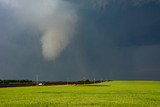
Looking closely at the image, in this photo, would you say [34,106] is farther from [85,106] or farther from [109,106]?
[109,106]

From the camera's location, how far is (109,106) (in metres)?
29.5

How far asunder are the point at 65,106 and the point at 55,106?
853 mm

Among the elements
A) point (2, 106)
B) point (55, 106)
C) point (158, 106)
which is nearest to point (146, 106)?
point (158, 106)

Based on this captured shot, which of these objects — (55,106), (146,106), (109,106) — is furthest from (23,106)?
(146,106)

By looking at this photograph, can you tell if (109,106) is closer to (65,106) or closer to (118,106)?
(118,106)

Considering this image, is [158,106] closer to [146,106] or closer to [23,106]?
[146,106]

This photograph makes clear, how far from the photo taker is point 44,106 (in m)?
29.2

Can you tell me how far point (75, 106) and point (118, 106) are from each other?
3743 millimetres

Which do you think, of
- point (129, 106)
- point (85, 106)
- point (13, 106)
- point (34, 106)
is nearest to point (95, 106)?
point (85, 106)

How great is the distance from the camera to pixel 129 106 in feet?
97.7

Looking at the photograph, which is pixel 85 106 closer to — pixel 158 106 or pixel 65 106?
pixel 65 106

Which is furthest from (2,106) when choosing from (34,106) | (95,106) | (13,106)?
(95,106)

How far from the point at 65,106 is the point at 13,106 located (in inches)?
179

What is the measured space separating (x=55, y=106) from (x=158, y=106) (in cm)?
887
